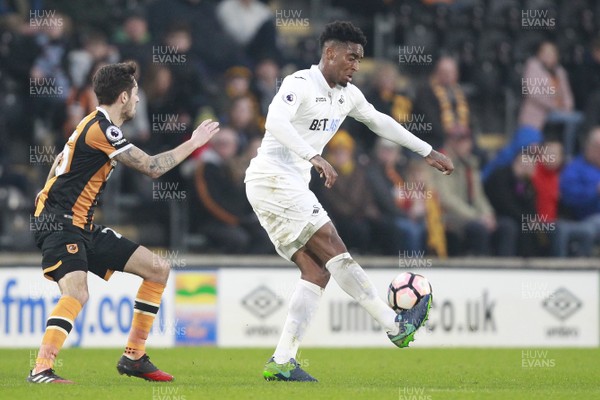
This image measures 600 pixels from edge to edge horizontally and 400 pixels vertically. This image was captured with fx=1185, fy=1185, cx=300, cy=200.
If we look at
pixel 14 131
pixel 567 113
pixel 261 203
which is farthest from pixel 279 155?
pixel 567 113

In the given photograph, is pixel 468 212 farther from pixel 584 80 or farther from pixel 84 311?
pixel 84 311

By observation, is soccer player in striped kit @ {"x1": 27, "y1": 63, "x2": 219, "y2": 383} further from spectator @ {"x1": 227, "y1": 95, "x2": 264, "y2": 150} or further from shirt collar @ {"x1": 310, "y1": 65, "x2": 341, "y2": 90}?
spectator @ {"x1": 227, "y1": 95, "x2": 264, "y2": 150}

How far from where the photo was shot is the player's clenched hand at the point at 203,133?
8391 millimetres

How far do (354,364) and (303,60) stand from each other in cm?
703

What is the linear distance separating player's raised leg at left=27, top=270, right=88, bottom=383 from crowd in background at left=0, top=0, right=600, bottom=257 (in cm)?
615

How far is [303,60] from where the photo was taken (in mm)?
17281

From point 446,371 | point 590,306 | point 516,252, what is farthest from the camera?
point 516,252

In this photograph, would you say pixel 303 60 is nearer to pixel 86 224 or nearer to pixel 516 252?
pixel 516 252

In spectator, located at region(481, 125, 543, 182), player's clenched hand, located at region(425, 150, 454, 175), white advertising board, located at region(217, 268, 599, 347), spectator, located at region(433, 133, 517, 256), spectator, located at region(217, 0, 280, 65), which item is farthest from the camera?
spectator, located at region(217, 0, 280, 65)

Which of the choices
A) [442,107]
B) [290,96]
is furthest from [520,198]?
[290,96]

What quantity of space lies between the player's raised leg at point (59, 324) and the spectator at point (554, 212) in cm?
897

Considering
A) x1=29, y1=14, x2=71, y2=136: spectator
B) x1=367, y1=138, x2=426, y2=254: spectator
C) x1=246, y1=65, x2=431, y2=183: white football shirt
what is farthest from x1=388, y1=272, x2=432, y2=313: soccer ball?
x1=29, y1=14, x2=71, y2=136: spectator

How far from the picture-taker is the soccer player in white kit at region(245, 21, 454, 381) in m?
8.73

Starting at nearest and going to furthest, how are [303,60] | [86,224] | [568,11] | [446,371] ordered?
[86,224], [446,371], [303,60], [568,11]
